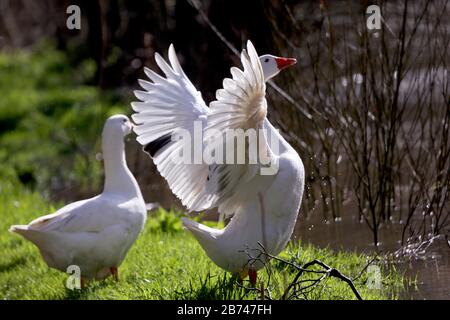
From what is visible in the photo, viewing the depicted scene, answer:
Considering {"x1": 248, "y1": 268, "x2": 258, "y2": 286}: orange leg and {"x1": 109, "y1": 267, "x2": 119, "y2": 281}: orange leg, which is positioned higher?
{"x1": 248, "y1": 268, "x2": 258, "y2": 286}: orange leg

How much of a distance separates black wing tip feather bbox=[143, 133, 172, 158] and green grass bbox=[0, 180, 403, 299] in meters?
0.86

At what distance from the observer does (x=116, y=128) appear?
302 inches

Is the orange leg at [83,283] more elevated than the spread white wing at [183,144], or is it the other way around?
the spread white wing at [183,144]

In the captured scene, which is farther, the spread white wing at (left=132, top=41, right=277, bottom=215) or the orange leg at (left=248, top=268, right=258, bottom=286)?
the orange leg at (left=248, top=268, right=258, bottom=286)

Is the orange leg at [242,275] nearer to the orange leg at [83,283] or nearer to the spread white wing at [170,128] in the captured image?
the spread white wing at [170,128]

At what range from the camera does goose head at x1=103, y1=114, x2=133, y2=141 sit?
765 cm

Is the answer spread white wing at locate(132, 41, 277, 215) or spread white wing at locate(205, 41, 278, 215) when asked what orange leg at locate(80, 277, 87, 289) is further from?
spread white wing at locate(205, 41, 278, 215)

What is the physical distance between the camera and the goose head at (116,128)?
7.65m

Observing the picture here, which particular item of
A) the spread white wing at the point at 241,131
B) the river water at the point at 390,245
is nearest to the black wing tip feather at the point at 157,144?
the spread white wing at the point at 241,131

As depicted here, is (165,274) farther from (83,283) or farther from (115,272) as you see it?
(83,283)

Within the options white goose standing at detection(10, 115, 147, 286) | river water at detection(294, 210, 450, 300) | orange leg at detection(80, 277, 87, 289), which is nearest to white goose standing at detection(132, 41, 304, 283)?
white goose standing at detection(10, 115, 147, 286)

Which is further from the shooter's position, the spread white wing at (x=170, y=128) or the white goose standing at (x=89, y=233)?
the white goose standing at (x=89, y=233)

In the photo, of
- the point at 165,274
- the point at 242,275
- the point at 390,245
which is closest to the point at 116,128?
the point at 165,274

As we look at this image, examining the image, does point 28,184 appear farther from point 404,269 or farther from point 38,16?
point 38,16
